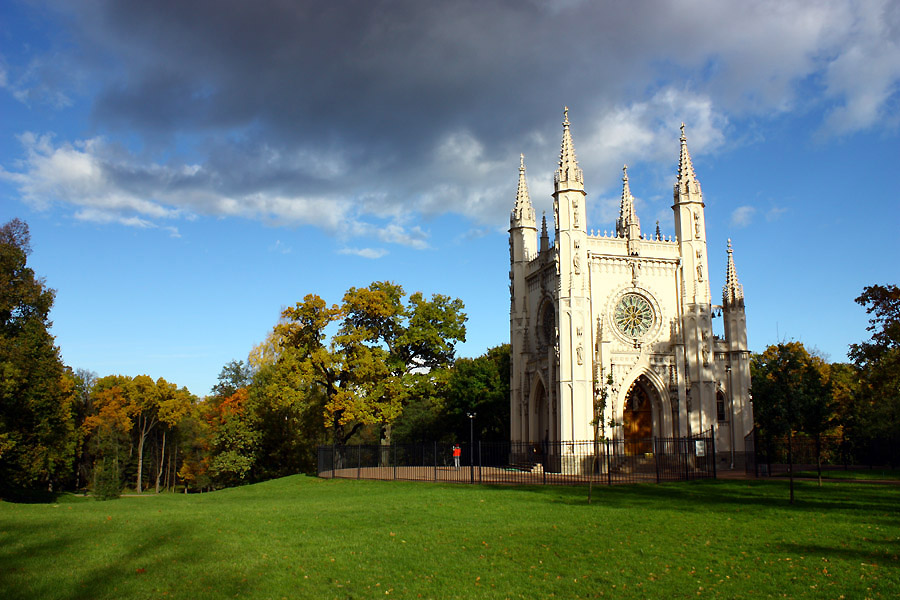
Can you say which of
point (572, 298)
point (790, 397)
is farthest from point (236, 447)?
point (790, 397)

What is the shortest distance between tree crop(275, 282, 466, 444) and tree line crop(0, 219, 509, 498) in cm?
8

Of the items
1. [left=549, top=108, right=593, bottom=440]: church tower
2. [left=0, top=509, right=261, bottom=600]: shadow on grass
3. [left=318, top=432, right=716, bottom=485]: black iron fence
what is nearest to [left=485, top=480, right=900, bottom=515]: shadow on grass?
[left=318, top=432, right=716, bottom=485]: black iron fence

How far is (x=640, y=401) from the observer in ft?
122

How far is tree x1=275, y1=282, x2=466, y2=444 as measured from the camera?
121ft

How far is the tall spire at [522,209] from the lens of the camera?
44281mm

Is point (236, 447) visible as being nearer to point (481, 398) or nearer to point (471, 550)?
point (481, 398)

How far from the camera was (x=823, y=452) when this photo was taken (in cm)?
3784

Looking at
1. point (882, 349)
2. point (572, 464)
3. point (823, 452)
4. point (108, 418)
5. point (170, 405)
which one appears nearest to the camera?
point (882, 349)

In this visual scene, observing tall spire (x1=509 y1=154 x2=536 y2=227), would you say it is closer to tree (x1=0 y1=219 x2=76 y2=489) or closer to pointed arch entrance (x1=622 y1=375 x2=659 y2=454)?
pointed arch entrance (x1=622 y1=375 x2=659 y2=454)

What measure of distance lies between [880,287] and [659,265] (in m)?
18.2

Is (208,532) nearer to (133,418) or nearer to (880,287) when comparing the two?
(880,287)

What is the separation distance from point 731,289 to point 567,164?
13.6 m

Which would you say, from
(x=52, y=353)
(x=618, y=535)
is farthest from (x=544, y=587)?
(x=52, y=353)

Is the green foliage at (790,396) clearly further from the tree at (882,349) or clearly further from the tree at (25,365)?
the tree at (25,365)
